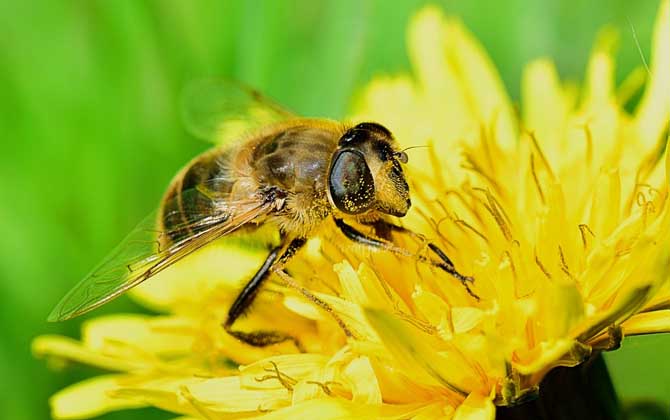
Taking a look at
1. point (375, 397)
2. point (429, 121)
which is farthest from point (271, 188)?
point (429, 121)

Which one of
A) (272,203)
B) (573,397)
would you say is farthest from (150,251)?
(573,397)

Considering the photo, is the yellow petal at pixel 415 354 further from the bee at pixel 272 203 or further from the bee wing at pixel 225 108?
the bee wing at pixel 225 108

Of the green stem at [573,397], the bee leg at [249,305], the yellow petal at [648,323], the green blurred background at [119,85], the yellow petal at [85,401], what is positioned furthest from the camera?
the green blurred background at [119,85]

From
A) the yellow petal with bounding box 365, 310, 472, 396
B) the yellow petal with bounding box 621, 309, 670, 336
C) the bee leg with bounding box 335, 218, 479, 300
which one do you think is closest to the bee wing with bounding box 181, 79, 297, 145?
the bee leg with bounding box 335, 218, 479, 300

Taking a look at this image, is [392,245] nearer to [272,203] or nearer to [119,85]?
[272,203]

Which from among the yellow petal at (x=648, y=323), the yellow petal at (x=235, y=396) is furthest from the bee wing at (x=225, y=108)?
the yellow petal at (x=648, y=323)

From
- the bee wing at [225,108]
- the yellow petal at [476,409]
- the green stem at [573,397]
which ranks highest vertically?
the bee wing at [225,108]

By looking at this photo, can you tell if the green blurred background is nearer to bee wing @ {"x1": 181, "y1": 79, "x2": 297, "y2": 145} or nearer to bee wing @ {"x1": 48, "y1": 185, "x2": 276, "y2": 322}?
bee wing @ {"x1": 181, "y1": 79, "x2": 297, "y2": 145}

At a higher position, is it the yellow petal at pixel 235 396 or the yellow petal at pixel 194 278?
the yellow petal at pixel 194 278
